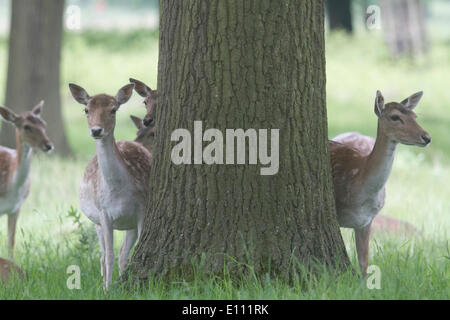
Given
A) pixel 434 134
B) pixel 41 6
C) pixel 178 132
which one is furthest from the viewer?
pixel 434 134

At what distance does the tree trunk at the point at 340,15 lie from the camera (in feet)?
92.3

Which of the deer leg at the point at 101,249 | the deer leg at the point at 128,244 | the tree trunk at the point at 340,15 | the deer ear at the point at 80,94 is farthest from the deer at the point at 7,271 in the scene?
the tree trunk at the point at 340,15

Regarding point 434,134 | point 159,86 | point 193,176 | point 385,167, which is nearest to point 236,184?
point 193,176

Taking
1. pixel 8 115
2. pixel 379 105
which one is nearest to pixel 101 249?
pixel 8 115

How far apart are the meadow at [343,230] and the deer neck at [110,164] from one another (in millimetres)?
575

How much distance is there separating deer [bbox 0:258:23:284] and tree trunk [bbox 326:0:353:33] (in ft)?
76.4

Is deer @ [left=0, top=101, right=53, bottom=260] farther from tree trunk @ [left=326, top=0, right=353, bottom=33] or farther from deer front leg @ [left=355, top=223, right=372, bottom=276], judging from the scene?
tree trunk @ [left=326, top=0, right=353, bottom=33]

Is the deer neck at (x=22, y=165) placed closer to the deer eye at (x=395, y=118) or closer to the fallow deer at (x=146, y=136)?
the fallow deer at (x=146, y=136)

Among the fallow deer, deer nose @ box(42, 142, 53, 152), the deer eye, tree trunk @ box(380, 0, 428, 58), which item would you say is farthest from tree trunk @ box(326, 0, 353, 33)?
the deer eye

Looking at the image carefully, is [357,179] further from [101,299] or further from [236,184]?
[101,299]

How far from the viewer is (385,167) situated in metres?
5.94

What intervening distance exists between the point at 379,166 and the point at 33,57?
8.33m

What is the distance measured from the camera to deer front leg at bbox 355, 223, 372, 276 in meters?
6.21

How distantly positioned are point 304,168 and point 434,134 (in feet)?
37.3
